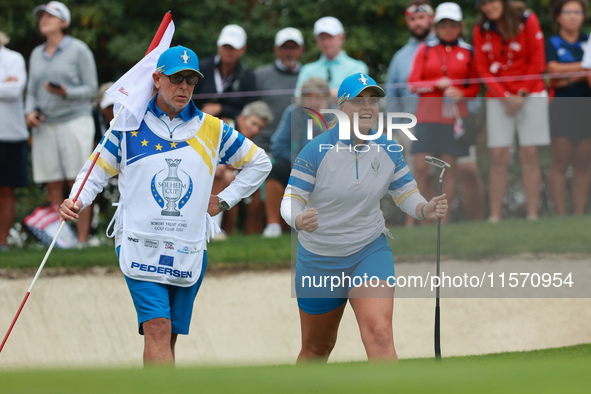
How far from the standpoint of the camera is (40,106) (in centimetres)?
1150

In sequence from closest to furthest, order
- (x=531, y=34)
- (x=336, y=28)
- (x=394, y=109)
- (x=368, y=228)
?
(x=368, y=228)
(x=394, y=109)
(x=531, y=34)
(x=336, y=28)

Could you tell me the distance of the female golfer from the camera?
6863mm

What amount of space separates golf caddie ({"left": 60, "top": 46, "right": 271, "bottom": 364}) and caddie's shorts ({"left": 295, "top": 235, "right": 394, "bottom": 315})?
0.71m

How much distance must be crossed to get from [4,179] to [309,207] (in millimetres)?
5463

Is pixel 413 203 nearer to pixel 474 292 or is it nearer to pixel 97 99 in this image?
pixel 474 292

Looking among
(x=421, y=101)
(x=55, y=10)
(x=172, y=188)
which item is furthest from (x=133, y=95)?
(x=55, y=10)

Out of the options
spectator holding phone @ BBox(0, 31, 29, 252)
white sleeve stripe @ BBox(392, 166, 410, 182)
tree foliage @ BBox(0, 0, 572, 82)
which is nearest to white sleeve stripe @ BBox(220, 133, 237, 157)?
white sleeve stripe @ BBox(392, 166, 410, 182)

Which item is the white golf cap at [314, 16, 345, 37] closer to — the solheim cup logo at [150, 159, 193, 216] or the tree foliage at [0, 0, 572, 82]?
the solheim cup logo at [150, 159, 193, 216]

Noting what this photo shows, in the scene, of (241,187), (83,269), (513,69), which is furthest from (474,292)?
(83,269)

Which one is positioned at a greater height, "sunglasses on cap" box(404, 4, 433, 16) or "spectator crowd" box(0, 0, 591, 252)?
"sunglasses on cap" box(404, 4, 433, 16)

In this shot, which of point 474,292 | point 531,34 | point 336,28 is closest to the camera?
point 474,292

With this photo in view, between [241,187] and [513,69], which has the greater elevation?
[513,69]

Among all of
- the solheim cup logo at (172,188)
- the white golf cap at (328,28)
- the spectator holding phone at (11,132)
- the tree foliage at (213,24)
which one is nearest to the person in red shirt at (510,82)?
the white golf cap at (328,28)

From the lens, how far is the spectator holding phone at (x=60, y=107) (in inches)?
448
